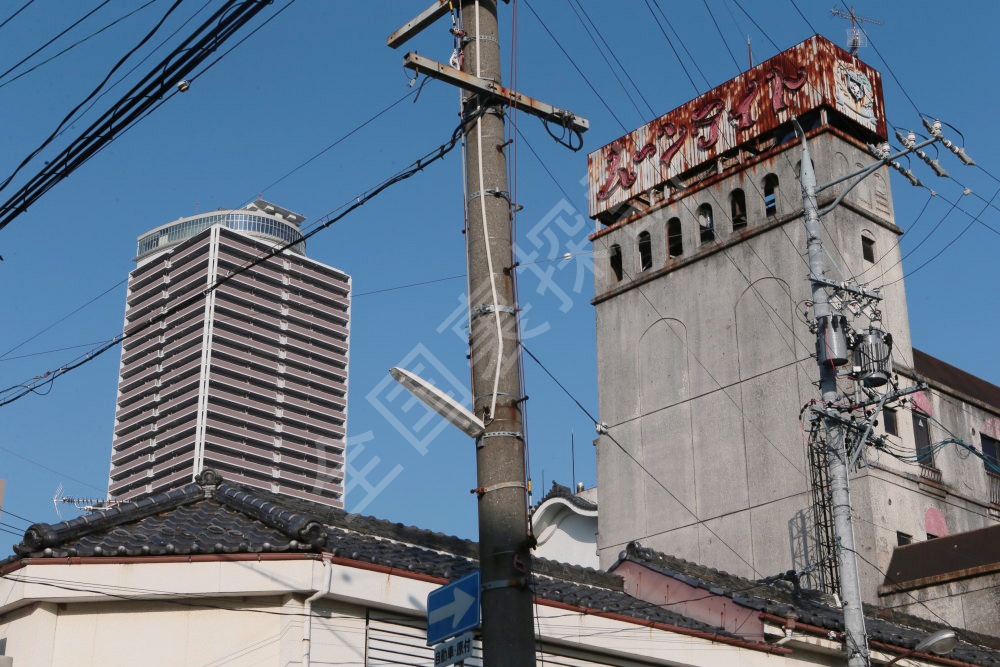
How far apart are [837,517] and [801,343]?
19.8m

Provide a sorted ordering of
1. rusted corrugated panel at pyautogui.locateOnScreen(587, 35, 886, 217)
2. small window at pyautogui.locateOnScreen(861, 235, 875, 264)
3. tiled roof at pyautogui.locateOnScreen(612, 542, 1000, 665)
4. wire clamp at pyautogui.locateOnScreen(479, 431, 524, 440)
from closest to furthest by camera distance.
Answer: wire clamp at pyautogui.locateOnScreen(479, 431, 524, 440), tiled roof at pyautogui.locateOnScreen(612, 542, 1000, 665), small window at pyautogui.locateOnScreen(861, 235, 875, 264), rusted corrugated panel at pyautogui.locateOnScreen(587, 35, 886, 217)

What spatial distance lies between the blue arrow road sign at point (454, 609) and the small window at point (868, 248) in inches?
1259

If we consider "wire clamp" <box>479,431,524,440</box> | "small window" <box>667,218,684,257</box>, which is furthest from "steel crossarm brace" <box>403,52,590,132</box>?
"small window" <box>667,218,684,257</box>

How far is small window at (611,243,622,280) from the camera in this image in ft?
151

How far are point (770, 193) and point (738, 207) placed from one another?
4.59 feet

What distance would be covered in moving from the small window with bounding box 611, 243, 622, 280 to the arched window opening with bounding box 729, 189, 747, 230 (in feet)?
16.6

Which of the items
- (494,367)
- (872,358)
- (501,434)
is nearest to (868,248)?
(872,358)

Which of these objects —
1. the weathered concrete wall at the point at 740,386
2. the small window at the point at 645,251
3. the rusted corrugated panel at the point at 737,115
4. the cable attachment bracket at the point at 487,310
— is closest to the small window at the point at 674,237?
the weathered concrete wall at the point at 740,386

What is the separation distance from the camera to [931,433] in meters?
39.2

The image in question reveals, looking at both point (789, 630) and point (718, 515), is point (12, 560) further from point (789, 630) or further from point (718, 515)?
point (718, 515)

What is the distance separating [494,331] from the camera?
1031 centimetres

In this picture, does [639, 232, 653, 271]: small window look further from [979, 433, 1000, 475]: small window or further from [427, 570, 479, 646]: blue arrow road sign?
[427, 570, 479, 646]: blue arrow road sign

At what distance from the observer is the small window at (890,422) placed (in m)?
37.2

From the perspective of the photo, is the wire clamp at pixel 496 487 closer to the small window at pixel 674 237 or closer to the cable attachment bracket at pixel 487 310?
the cable attachment bracket at pixel 487 310
